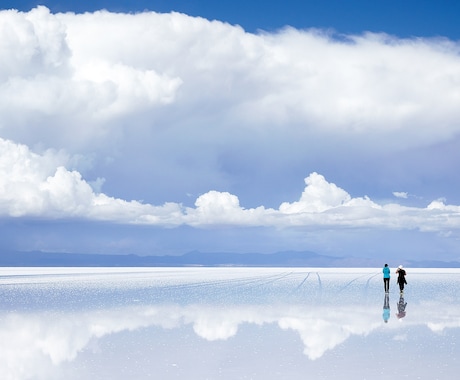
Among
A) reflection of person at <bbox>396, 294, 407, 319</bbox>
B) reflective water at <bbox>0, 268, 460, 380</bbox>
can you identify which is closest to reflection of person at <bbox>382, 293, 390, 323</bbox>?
reflective water at <bbox>0, 268, 460, 380</bbox>

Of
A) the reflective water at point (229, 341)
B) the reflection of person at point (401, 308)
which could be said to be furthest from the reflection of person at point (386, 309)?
the reflection of person at point (401, 308)

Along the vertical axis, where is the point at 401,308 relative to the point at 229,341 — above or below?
above

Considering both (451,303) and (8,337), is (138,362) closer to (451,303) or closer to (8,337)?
(8,337)

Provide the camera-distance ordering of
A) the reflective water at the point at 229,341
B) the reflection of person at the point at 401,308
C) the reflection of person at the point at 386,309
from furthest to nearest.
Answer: the reflection of person at the point at 401,308 → the reflection of person at the point at 386,309 → the reflective water at the point at 229,341

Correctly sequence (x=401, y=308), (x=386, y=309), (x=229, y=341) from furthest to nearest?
(x=401, y=308) → (x=386, y=309) → (x=229, y=341)

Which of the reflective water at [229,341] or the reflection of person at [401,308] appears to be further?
the reflection of person at [401,308]

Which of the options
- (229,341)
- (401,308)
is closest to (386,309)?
(401,308)

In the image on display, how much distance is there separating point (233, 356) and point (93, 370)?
10.7 feet

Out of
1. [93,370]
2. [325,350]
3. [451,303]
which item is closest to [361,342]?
[325,350]

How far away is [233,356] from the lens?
A: 1432 centimetres

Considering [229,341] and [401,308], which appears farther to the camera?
[401,308]

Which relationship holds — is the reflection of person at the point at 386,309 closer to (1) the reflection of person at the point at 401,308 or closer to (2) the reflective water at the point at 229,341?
(2) the reflective water at the point at 229,341

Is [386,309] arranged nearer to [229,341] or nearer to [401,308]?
[401,308]

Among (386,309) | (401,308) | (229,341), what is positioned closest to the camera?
(229,341)
